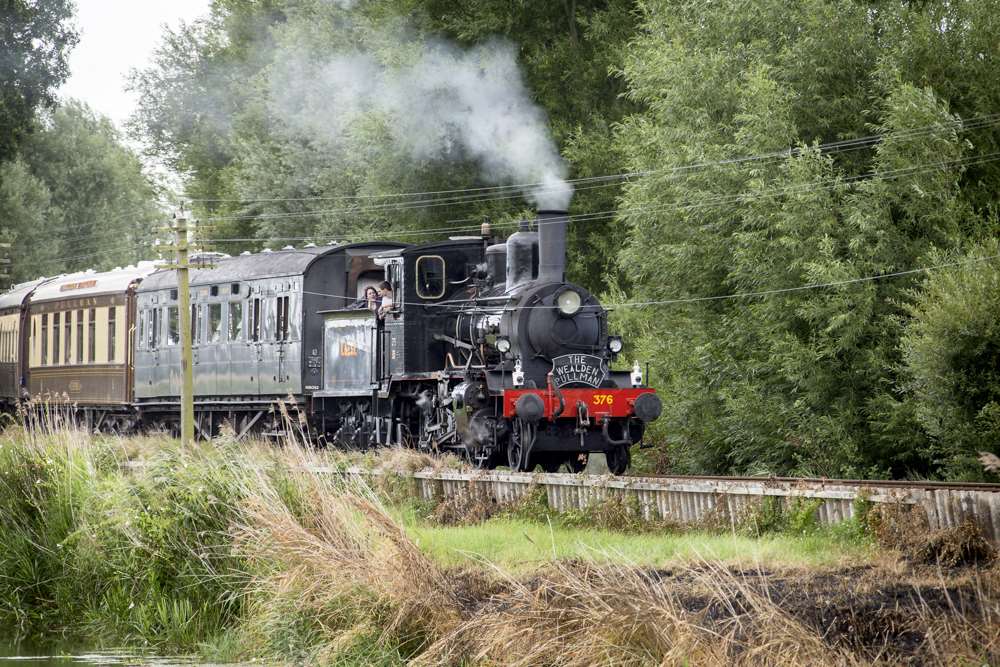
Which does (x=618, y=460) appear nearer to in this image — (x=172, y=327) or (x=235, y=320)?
(x=235, y=320)

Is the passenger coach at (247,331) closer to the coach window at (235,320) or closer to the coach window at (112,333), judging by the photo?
the coach window at (235,320)

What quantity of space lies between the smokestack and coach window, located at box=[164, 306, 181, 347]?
9.36 metres

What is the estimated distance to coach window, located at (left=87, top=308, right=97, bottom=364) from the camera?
1135 inches

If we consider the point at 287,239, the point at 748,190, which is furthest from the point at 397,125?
the point at 748,190

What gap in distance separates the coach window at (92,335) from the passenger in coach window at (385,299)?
1096 cm

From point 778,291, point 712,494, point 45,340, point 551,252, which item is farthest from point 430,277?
point 45,340

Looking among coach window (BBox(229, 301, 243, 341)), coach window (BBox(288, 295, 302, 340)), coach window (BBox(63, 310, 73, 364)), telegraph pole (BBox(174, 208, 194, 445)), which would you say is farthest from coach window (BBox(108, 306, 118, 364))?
coach window (BBox(288, 295, 302, 340))

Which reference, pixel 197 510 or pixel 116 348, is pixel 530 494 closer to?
pixel 197 510

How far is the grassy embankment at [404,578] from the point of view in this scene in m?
8.20

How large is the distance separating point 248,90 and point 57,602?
36296mm

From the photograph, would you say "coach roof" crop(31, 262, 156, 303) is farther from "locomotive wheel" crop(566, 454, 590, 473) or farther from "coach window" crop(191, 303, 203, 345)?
"locomotive wheel" crop(566, 454, 590, 473)

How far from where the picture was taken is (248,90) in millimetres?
47750

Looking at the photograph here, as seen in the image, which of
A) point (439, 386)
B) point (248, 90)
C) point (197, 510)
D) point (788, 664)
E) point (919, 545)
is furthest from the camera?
point (248, 90)

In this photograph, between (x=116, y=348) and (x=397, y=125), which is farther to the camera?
(x=397, y=125)
